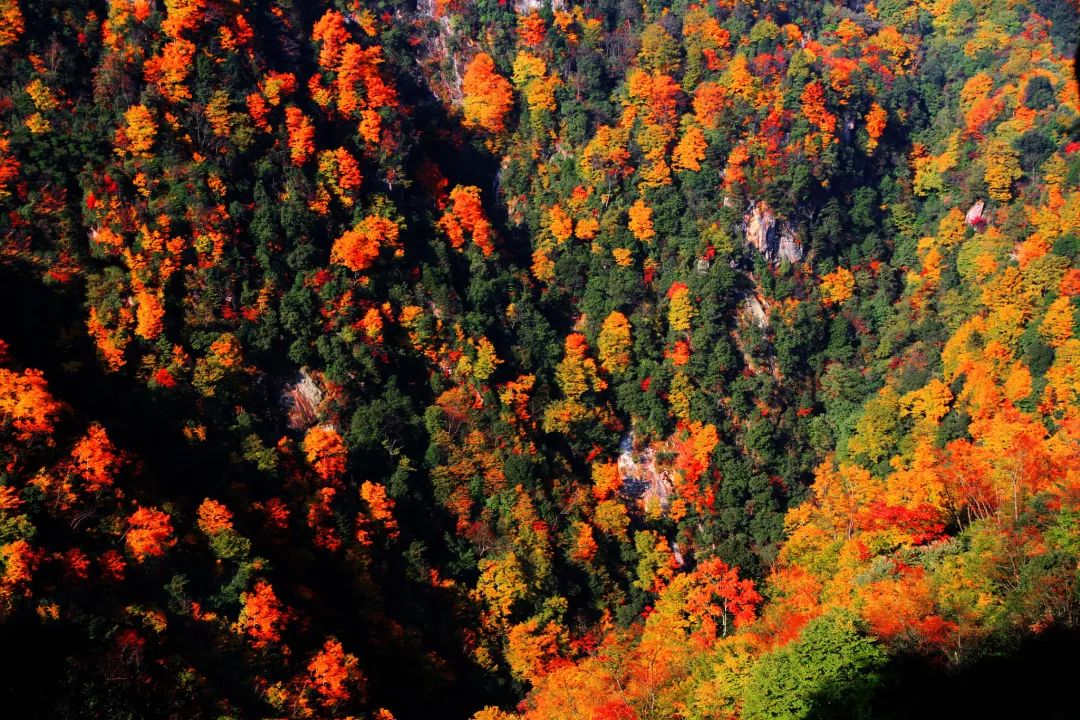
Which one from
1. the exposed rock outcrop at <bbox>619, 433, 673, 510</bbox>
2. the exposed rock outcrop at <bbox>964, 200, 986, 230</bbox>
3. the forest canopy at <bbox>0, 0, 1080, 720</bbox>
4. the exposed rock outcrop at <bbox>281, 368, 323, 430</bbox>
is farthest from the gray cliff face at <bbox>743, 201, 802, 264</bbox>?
the exposed rock outcrop at <bbox>281, 368, 323, 430</bbox>

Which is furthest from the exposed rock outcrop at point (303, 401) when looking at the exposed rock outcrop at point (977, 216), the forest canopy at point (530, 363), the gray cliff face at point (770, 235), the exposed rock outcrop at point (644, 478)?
the exposed rock outcrop at point (977, 216)

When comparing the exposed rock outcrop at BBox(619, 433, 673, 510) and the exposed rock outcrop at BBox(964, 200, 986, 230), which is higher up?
the exposed rock outcrop at BBox(964, 200, 986, 230)

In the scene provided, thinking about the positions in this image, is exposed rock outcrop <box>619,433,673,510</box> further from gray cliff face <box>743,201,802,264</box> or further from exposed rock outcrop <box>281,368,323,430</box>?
exposed rock outcrop <box>281,368,323,430</box>

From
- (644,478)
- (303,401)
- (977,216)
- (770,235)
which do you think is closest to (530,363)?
(644,478)

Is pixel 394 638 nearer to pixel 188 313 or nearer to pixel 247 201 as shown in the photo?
pixel 188 313

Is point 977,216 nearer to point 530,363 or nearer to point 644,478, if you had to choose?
point 644,478

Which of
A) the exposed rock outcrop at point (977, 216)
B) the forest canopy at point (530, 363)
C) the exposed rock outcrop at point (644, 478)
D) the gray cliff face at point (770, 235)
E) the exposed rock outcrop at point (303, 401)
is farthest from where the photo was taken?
the gray cliff face at point (770, 235)

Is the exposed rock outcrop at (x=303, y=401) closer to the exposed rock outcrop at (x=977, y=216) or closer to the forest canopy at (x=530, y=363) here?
the forest canopy at (x=530, y=363)

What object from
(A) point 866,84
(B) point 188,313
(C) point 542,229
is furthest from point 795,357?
(B) point 188,313
